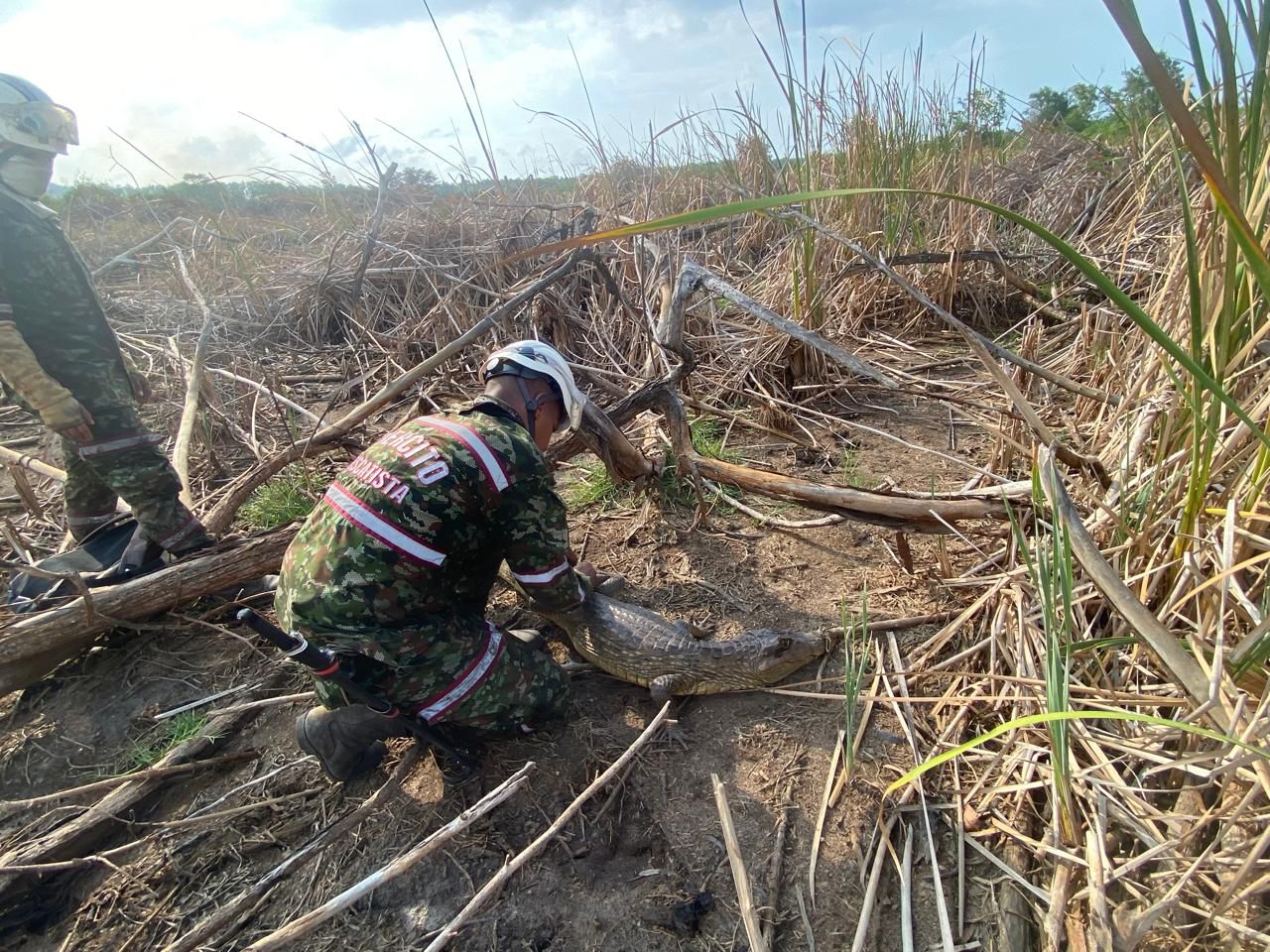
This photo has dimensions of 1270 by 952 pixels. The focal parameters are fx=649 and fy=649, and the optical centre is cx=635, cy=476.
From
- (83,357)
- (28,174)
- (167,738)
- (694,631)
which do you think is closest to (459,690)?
(694,631)

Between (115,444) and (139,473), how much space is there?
0.68ft

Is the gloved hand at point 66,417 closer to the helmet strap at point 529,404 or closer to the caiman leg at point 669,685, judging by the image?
the helmet strap at point 529,404

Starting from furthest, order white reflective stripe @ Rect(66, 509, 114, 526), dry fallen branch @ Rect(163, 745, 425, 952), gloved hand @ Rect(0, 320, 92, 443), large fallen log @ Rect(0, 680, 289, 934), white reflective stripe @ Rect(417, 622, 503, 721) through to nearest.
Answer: white reflective stripe @ Rect(66, 509, 114, 526) < gloved hand @ Rect(0, 320, 92, 443) < white reflective stripe @ Rect(417, 622, 503, 721) < large fallen log @ Rect(0, 680, 289, 934) < dry fallen branch @ Rect(163, 745, 425, 952)

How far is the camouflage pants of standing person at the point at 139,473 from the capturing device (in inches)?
137

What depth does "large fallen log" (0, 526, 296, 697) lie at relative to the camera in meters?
3.00

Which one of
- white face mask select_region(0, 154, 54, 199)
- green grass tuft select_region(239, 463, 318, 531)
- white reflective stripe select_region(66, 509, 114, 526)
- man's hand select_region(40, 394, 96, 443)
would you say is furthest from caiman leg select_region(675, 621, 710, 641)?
white face mask select_region(0, 154, 54, 199)

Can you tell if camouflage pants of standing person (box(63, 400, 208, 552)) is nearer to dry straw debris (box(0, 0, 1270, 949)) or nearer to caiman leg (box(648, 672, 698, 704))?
dry straw debris (box(0, 0, 1270, 949))

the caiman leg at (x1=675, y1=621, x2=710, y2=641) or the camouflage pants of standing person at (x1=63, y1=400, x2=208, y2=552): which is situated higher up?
the camouflage pants of standing person at (x1=63, y1=400, x2=208, y2=552)

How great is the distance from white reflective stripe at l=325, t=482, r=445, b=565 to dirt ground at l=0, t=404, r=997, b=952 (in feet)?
3.08

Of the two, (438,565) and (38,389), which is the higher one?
(38,389)

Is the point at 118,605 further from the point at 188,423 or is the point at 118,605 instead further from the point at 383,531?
the point at 383,531

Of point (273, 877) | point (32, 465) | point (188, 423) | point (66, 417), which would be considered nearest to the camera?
point (273, 877)

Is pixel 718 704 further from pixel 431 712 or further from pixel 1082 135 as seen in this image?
pixel 1082 135

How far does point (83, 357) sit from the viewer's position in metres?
3.51
